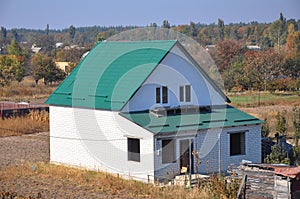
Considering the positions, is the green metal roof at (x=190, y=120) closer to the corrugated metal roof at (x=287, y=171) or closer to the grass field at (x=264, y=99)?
the corrugated metal roof at (x=287, y=171)

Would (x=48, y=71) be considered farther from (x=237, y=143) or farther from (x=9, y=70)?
(x=237, y=143)

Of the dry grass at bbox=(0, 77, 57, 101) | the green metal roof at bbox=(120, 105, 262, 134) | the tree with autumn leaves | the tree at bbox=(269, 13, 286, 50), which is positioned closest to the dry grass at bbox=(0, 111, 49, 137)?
the green metal roof at bbox=(120, 105, 262, 134)

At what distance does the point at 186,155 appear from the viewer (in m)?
18.8

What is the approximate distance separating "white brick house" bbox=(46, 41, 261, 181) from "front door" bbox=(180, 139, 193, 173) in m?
0.03

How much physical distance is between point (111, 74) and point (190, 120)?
3071mm

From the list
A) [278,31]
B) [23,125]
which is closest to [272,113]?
[23,125]

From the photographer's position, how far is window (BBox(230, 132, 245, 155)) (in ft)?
65.2

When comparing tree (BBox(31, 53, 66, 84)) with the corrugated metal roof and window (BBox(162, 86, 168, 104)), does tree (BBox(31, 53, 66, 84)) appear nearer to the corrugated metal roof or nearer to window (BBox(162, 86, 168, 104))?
window (BBox(162, 86, 168, 104))

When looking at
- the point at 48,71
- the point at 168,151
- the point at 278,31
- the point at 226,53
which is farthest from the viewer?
the point at 278,31

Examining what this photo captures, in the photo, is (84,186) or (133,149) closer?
(84,186)

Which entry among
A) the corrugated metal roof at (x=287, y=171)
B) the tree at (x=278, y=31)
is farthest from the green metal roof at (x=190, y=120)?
the tree at (x=278, y=31)

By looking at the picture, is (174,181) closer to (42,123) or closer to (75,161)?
(75,161)

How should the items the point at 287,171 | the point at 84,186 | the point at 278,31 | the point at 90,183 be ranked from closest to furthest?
the point at 287,171 < the point at 84,186 < the point at 90,183 < the point at 278,31

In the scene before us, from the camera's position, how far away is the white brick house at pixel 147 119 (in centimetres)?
1845
